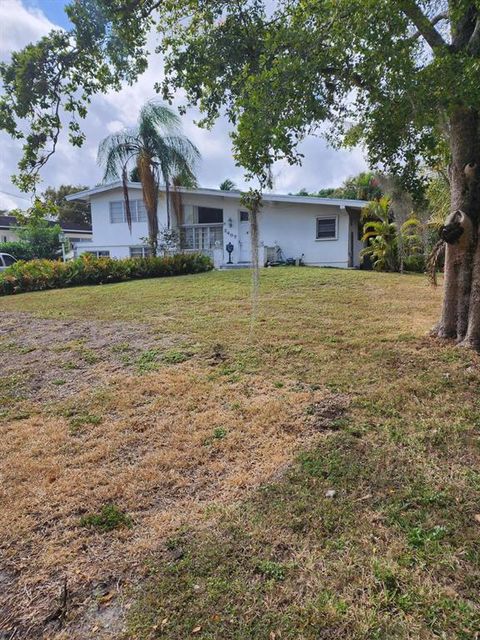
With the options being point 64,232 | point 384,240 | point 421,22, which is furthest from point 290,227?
point 64,232

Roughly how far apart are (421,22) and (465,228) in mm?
2129

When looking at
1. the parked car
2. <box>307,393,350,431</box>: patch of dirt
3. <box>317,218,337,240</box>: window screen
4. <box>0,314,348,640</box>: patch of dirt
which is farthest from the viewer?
the parked car

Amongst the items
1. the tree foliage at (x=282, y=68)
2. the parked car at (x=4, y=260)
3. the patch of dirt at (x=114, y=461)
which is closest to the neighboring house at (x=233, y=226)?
the parked car at (x=4, y=260)

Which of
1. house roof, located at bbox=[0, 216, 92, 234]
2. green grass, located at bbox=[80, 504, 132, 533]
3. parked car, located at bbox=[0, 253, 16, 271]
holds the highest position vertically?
house roof, located at bbox=[0, 216, 92, 234]

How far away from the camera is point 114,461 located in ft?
11.3

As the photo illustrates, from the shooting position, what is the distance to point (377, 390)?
14.1 ft

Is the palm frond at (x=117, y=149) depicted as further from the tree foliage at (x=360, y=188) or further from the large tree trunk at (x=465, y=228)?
the large tree trunk at (x=465, y=228)

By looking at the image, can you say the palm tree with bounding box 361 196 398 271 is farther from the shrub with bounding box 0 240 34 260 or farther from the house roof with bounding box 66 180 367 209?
the shrub with bounding box 0 240 34 260

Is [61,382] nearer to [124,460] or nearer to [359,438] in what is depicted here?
[124,460]

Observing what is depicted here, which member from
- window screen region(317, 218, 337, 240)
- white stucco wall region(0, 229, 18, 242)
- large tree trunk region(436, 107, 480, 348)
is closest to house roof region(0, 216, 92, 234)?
white stucco wall region(0, 229, 18, 242)

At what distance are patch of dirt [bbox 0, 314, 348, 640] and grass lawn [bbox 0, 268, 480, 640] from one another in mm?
13

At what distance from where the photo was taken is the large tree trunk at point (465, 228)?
489 cm

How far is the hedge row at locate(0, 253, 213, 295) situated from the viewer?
13.3 meters

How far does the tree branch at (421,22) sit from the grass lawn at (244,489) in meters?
3.24
